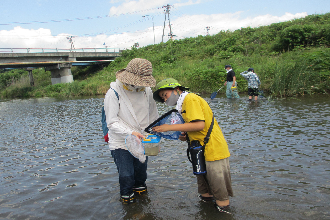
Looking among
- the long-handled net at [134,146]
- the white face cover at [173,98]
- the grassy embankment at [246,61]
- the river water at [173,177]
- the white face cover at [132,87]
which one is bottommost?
the river water at [173,177]

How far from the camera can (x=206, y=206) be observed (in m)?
3.99

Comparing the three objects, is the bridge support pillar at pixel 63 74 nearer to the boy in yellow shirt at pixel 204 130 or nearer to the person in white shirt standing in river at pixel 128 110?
the person in white shirt standing in river at pixel 128 110

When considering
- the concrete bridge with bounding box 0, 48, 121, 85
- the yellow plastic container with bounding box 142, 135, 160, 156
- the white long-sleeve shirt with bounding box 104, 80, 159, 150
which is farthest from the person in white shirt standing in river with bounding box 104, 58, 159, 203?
the concrete bridge with bounding box 0, 48, 121, 85

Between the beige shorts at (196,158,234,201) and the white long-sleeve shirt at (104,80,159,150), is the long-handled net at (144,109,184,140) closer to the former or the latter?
the white long-sleeve shirt at (104,80,159,150)

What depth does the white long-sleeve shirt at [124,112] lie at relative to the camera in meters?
3.58

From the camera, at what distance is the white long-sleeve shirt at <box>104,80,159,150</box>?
3.58 m

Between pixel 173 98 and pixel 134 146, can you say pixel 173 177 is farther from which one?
pixel 173 98

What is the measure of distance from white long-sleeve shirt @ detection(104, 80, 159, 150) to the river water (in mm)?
1243

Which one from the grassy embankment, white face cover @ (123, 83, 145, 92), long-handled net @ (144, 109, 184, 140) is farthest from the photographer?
the grassy embankment

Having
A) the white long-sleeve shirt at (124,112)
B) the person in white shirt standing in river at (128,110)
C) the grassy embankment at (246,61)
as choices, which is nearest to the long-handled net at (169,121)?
the person in white shirt standing in river at (128,110)

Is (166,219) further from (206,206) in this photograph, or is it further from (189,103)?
(189,103)

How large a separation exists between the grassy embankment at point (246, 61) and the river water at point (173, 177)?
24.7 feet

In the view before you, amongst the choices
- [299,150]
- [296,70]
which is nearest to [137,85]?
[299,150]

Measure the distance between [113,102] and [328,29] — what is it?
2852cm
